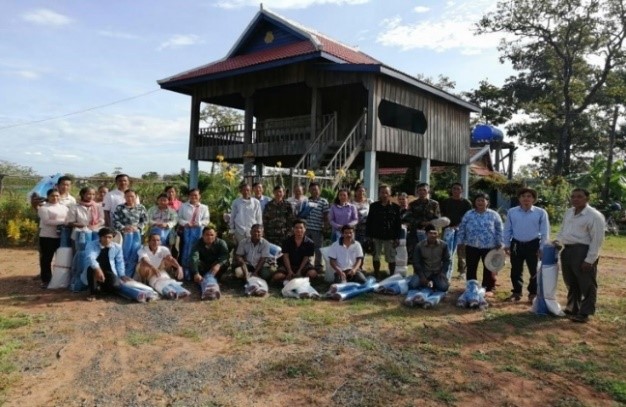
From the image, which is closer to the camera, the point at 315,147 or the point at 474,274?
the point at 474,274

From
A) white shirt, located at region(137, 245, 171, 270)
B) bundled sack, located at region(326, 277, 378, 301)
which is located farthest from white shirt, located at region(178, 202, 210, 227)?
bundled sack, located at region(326, 277, 378, 301)

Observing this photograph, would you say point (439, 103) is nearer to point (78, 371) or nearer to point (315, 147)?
point (315, 147)

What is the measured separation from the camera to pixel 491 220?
6863 mm

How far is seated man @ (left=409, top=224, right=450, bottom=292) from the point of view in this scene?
676cm

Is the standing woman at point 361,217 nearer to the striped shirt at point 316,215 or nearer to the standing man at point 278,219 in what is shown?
the striped shirt at point 316,215

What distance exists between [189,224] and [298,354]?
361cm

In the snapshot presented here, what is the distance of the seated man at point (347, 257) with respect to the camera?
281 inches

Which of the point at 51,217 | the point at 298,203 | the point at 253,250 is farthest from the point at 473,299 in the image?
the point at 51,217

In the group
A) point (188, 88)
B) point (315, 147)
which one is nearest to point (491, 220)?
point (315, 147)

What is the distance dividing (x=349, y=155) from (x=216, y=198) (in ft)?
13.3

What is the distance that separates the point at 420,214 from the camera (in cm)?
756

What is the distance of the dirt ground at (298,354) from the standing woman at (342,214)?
4.98 feet

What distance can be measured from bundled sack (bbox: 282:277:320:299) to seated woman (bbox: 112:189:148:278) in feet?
7.14

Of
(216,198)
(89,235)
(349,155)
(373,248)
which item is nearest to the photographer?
(89,235)
